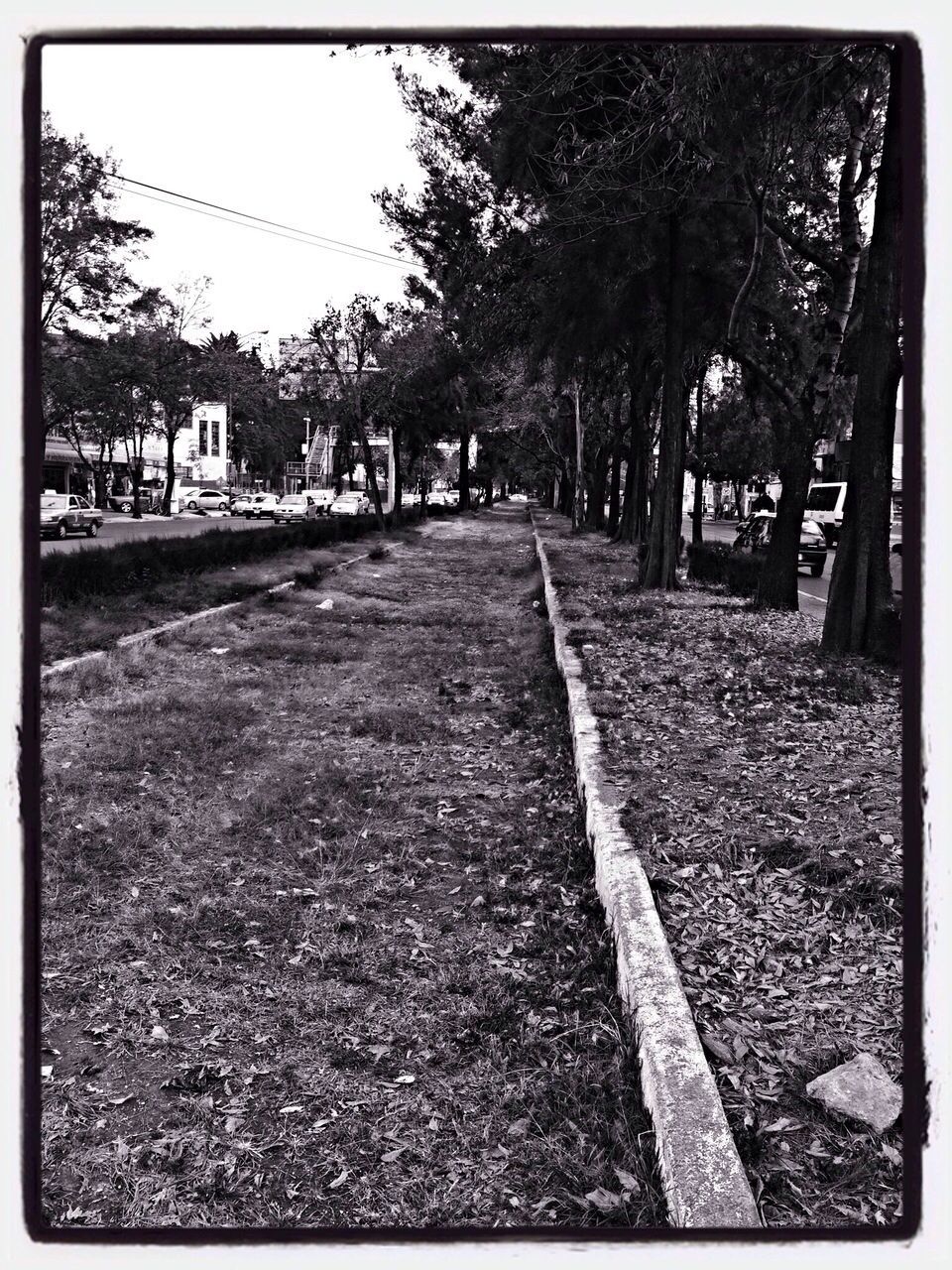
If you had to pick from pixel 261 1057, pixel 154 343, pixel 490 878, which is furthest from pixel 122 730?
pixel 154 343

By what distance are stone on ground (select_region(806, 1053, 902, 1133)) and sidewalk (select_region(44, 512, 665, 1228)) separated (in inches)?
20.5

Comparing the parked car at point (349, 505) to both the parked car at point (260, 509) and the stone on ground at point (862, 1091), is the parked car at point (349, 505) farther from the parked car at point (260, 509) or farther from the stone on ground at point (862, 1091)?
the stone on ground at point (862, 1091)

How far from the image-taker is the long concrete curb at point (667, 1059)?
2.21 metres

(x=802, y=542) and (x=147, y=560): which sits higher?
(x=802, y=542)

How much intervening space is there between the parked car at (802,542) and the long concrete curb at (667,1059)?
2019 centimetres

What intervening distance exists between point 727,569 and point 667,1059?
50.1 feet

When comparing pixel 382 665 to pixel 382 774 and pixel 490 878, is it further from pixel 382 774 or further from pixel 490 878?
pixel 490 878

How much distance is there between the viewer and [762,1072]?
2.85 m

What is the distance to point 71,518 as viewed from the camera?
97.0ft

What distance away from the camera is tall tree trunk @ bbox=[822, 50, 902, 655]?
8.20 meters

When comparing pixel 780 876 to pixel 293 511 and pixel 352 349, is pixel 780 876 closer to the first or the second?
pixel 352 349

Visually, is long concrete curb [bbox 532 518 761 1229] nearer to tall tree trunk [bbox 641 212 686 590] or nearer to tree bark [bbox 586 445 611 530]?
tall tree trunk [bbox 641 212 686 590]

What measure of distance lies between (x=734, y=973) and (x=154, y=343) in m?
43.6

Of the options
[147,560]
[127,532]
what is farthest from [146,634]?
[127,532]
